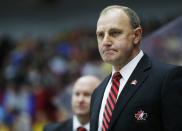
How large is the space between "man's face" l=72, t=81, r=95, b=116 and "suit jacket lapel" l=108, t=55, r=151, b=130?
5.13 feet

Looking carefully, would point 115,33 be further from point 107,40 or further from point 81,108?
point 81,108

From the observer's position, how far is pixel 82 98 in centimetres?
534

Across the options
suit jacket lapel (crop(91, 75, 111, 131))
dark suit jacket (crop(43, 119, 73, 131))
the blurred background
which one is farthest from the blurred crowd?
suit jacket lapel (crop(91, 75, 111, 131))

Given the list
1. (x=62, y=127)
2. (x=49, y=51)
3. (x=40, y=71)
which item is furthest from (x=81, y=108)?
(x=49, y=51)

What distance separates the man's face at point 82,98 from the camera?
5297 millimetres

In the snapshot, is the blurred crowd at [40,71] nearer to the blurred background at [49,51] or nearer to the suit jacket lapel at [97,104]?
the blurred background at [49,51]

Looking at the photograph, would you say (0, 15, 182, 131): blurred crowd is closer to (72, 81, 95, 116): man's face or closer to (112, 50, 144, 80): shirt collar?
(72, 81, 95, 116): man's face

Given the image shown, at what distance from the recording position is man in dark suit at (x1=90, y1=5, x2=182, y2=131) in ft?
11.7

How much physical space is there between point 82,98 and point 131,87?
1661 mm

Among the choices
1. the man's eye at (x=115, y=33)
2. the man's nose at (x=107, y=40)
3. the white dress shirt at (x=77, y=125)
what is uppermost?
the man's eye at (x=115, y=33)

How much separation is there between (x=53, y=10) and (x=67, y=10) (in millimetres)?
476

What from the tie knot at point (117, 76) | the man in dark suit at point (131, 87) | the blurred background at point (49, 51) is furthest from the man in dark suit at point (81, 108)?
the tie knot at point (117, 76)

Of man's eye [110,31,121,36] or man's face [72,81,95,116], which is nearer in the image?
man's eye [110,31,121,36]

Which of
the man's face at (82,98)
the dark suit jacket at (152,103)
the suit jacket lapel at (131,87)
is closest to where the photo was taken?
the dark suit jacket at (152,103)
